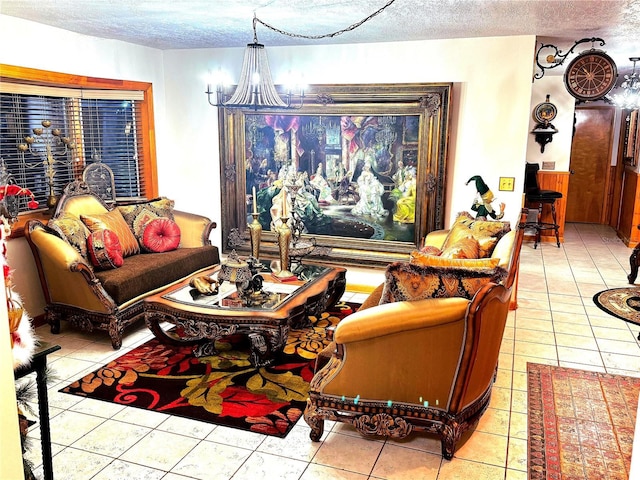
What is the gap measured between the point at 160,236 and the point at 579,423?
3.73m

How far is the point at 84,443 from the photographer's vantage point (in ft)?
10.0

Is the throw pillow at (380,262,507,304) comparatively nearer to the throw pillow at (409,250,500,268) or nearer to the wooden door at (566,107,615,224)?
the throw pillow at (409,250,500,268)

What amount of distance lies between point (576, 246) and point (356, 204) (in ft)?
13.8

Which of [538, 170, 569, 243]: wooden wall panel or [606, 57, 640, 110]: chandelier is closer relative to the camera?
[606, 57, 640, 110]: chandelier

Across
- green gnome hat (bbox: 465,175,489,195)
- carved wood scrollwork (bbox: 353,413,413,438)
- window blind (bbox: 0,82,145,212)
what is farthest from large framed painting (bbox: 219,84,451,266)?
carved wood scrollwork (bbox: 353,413,413,438)

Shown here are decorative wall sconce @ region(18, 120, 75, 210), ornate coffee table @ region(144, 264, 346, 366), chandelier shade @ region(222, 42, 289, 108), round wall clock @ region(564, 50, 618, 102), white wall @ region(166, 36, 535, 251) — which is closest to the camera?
ornate coffee table @ region(144, 264, 346, 366)

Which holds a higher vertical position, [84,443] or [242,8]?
[242,8]

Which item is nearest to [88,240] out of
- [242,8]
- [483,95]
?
[242,8]

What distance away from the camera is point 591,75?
5.05 m

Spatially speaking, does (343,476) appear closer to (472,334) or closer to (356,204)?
(472,334)

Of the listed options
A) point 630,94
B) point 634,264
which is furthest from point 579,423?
point 630,94

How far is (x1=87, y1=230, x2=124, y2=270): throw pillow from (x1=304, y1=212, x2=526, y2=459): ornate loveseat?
233 centimetres

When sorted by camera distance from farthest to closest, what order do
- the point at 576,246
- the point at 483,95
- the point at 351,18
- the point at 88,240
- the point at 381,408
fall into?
1. the point at 576,246
2. the point at 483,95
3. the point at 88,240
4. the point at 351,18
5. the point at 381,408

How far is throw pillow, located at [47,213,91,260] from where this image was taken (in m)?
4.41
